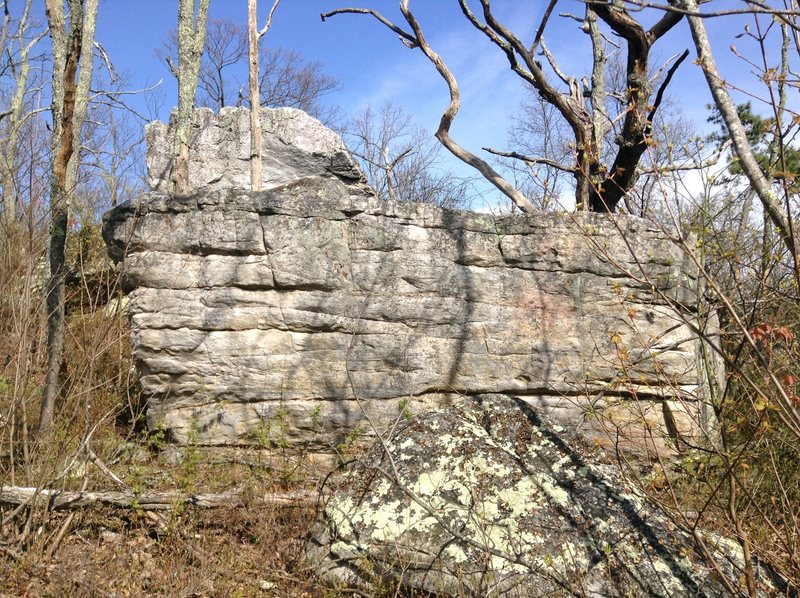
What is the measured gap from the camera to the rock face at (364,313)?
5121mm

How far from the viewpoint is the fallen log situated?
153 inches

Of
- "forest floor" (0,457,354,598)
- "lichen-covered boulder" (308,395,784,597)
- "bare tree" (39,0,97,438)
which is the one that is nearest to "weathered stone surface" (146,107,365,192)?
"bare tree" (39,0,97,438)

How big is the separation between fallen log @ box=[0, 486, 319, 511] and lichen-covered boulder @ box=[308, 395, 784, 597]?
2.27ft

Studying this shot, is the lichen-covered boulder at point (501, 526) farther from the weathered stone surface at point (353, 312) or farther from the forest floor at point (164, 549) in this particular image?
the weathered stone surface at point (353, 312)

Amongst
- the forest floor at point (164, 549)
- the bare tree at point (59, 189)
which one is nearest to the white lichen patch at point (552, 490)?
the forest floor at point (164, 549)

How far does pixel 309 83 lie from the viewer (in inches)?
974

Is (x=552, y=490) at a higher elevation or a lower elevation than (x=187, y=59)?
lower

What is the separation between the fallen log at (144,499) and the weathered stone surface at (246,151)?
21.0ft

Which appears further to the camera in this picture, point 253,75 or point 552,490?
point 253,75

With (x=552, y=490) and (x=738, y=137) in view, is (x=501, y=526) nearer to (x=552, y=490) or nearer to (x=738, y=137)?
(x=552, y=490)

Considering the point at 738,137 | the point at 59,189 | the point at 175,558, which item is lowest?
the point at 175,558

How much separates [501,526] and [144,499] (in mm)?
2277

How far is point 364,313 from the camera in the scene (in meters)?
5.18

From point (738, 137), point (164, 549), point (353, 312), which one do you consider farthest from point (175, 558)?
point (738, 137)
